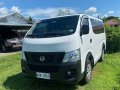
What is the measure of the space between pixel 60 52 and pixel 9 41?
41.7 ft

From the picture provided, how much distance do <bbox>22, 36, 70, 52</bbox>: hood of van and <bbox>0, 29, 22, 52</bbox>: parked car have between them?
11.6 m

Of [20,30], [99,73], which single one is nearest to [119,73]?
[99,73]

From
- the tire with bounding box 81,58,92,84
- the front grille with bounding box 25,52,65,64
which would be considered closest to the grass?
the tire with bounding box 81,58,92,84

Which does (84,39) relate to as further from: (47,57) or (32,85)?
(32,85)

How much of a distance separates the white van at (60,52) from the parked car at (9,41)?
11.1m

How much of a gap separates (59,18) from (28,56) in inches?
72.4

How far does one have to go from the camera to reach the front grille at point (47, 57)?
20.1ft

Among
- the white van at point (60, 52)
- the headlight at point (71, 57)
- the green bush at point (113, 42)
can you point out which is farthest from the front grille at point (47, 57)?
the green bush at point (113, 42)

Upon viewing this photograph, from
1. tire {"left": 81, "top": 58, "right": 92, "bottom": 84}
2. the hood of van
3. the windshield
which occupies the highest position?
the windshield

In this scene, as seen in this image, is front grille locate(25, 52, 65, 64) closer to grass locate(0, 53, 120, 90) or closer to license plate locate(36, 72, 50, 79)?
license plate locate(36, 72, 50, 79)

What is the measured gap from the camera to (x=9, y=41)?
1817 centimetres

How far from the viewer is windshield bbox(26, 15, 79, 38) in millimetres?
6788

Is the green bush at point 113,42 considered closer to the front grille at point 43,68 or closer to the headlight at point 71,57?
the headlight at point 71,57

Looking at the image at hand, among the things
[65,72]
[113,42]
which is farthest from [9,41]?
[65,72]
